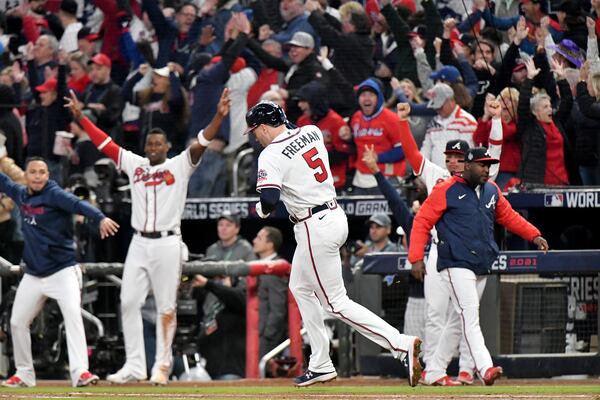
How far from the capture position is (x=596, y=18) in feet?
39.2

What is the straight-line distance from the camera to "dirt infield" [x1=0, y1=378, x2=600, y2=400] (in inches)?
313

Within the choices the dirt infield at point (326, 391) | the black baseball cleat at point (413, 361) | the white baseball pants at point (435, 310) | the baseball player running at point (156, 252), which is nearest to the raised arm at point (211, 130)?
the baseball player running at point (156, 252)

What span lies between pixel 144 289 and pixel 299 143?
2.73 meters

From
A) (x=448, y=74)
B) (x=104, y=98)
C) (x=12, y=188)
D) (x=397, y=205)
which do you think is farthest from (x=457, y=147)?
(x=104, y=98)

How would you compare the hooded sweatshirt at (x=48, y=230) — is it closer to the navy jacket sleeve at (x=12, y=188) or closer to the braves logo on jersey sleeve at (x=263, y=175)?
the navy jacket sleeve at (x=12, y=188)

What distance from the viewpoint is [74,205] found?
394 inches

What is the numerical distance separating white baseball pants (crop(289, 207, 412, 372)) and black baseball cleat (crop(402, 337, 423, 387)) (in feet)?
0.13

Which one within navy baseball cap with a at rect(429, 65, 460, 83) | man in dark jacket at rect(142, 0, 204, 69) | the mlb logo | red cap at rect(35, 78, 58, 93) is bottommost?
the mlb logo

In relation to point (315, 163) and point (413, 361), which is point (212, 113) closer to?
point (315, 163)

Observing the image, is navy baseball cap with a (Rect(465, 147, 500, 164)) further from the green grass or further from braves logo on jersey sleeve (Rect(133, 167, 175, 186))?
braves logo on jersey sleeve (Rect(133, 167, 175, 186))

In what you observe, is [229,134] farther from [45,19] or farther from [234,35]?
[45,19]

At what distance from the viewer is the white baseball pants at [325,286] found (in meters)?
8.38

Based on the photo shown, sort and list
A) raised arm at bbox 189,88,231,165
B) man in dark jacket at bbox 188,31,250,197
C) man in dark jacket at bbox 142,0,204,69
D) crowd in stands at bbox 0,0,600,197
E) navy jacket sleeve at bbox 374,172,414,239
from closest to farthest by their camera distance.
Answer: navy jacket sleeve at bbox 374,172,414,239, raised arm at bbox 189,88,231,165, crowd in stands at bbox 0,0,600,197, man in dark jacket at bbox 188,31,250,197, man in dark jacket at bbox 142,0,204,69

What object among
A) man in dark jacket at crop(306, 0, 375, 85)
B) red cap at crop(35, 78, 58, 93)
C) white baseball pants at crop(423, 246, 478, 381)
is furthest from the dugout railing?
red cap at crop(35, 78, 58, 93)
